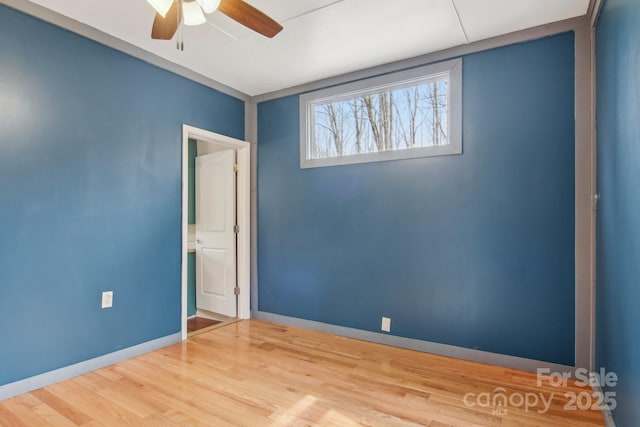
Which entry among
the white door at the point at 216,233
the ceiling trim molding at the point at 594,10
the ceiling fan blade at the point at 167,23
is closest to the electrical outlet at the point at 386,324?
the white door at the point at 216,233

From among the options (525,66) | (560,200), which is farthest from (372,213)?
(525,66)

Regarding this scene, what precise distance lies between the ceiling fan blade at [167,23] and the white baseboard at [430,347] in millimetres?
2797

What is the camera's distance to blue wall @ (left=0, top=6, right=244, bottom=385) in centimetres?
219

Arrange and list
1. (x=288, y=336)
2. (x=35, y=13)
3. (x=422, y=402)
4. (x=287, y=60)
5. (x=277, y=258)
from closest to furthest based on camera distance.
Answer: (x=422, y=402)
(x=35, y=13)
(x=287, y=60)
(x=288, y=336)
(x=277, y=258)

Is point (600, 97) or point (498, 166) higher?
point (600, 97)

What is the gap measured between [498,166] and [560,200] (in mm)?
480

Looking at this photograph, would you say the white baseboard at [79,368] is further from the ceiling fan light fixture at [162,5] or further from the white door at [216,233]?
the ceiling fan light fixture at [162,5]

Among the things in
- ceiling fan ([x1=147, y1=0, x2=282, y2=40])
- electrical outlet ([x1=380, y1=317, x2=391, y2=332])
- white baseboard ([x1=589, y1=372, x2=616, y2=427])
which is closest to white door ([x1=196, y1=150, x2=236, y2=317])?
electrical outlet ([x1=380, y1=317, x2=391, y2=332])

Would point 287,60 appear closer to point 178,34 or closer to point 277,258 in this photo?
point 178,34

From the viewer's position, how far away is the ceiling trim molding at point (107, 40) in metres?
2.24

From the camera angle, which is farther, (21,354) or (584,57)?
(584,57)

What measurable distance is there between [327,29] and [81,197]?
221 cm

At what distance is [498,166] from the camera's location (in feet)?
8.68

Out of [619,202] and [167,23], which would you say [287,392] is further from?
[167,23]
